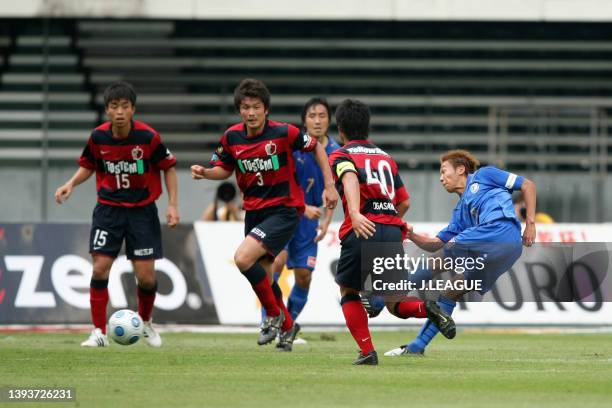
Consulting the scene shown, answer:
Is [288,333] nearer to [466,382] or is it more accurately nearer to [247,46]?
[466,382]

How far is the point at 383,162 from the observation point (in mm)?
9578

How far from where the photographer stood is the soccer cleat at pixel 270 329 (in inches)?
429

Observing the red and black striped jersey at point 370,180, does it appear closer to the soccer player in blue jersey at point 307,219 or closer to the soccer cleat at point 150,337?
the soccer cleat at point 150,337

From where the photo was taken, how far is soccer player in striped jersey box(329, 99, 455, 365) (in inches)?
368

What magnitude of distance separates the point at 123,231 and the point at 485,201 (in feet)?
11.0

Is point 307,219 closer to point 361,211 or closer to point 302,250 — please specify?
point 302,250

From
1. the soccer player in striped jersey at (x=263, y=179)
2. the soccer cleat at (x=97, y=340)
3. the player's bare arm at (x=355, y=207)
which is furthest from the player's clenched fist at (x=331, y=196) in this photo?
the soccer cleat at (x=97, y=340)

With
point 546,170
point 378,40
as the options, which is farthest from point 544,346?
point 378,40

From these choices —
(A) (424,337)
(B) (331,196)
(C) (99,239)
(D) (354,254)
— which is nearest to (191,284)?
(C) (99,239)

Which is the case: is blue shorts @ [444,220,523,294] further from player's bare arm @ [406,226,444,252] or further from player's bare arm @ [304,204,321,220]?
player's bare arm @ [304,204,321,220]

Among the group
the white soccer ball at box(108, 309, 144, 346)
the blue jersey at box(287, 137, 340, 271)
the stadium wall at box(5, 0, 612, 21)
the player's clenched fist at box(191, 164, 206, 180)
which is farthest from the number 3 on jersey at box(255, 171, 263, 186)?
the stadium wall at box(5, 0, 612, 21)

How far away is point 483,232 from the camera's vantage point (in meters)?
10.4

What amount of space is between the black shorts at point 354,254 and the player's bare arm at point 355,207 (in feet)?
0.34

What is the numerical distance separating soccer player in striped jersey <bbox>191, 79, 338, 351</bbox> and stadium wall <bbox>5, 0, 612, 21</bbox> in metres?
10.7
